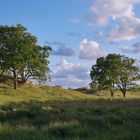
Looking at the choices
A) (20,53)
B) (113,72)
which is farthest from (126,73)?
(20,53)

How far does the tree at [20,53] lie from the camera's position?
83875 millimetres

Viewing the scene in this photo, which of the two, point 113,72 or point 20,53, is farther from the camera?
point 113,72

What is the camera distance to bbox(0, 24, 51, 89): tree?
8388 centimetres

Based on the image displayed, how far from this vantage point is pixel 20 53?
84438mm

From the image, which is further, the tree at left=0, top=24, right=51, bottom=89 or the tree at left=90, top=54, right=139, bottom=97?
the tree at left=90, top=54, right=139, bottom=97

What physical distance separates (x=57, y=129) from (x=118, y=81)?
94693 millimetres

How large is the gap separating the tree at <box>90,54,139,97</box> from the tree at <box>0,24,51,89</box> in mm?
22699

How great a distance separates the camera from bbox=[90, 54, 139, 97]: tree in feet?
356

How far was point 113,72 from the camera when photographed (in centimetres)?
10888

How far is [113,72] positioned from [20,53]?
31.0m

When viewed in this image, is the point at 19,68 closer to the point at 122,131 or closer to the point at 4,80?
the point at 4,80

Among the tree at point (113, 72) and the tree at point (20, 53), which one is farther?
the tree at point (113, 72)

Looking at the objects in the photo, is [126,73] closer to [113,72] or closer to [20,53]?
[113,72]

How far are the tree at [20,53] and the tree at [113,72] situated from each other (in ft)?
74.5
